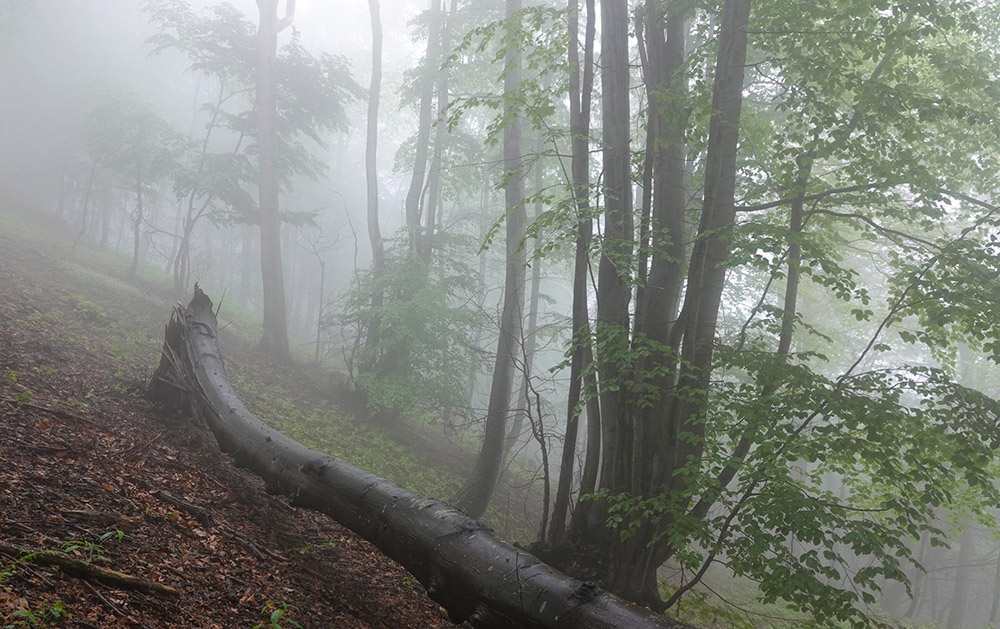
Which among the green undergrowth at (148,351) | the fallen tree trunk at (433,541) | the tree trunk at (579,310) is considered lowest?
the green undergrowth at (148,351)

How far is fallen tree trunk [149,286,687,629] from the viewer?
315cm

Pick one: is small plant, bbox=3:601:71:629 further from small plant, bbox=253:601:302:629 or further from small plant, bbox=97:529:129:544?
small plant, bbox=253:601:302:629

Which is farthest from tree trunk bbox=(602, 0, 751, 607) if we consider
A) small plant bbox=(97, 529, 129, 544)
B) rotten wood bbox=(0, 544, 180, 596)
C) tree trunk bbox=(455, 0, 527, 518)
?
tree trunk bbox=(455, 0, 527, 518)

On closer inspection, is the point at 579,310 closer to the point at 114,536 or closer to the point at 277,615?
the point at 277,615

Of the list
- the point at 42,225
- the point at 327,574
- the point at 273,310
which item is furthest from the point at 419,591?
the point at 42,225

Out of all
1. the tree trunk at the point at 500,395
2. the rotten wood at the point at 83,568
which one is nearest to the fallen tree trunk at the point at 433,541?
the rotten wood at the point at 83,568

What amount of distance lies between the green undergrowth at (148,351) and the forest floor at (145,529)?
0.70m

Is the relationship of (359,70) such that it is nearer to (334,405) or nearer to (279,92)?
(279,92)

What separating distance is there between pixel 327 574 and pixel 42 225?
2658 centimetres

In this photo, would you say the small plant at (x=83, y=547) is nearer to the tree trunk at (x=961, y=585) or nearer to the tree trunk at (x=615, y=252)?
the tree trunk at (x=615, y=252)

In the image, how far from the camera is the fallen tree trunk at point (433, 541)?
3150mm

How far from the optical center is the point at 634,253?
5117mm

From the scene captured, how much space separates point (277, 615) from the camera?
10.5ft

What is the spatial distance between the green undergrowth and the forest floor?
70cm
